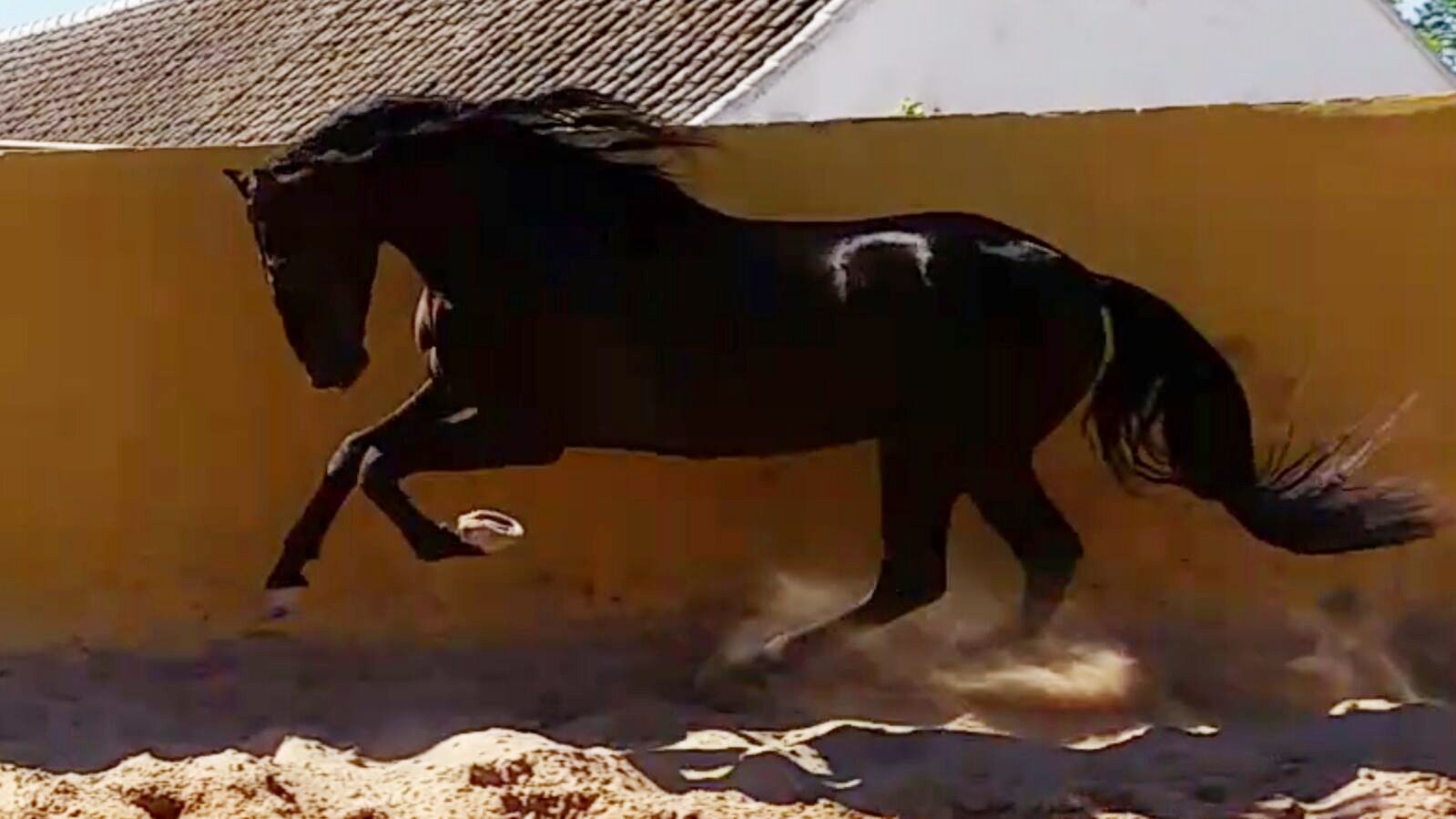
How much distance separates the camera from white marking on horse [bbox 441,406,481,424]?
5508 millimetres

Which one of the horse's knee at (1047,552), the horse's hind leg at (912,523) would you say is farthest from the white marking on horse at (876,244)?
the horse's knee at (1047,552)

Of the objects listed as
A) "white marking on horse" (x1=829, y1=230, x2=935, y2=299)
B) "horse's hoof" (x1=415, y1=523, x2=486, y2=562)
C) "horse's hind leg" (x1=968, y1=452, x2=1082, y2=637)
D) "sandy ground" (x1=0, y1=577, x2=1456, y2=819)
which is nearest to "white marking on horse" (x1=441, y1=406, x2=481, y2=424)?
"horse's hoof" (x1=415, y1=523, x2=486, y2=562)

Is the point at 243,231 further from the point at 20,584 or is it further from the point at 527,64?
the point at 527,64

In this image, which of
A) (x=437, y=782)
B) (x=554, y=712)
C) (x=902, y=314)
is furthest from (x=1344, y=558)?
(x=437, y=782)

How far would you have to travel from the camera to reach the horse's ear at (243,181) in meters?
5.69

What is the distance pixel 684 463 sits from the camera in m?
6.10

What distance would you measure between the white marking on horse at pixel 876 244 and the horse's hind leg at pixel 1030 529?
1.81ft

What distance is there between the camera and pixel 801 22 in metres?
16.8

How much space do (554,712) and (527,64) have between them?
44.0 ft

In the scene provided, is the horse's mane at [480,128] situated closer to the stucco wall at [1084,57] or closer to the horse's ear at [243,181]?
the horse's ear at [243,181]

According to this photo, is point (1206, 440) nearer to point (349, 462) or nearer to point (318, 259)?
point (349, 462)

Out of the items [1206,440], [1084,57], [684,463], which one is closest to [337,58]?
[1084,57]

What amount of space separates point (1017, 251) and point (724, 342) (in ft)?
2.67

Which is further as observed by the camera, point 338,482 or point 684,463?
point 684,463
